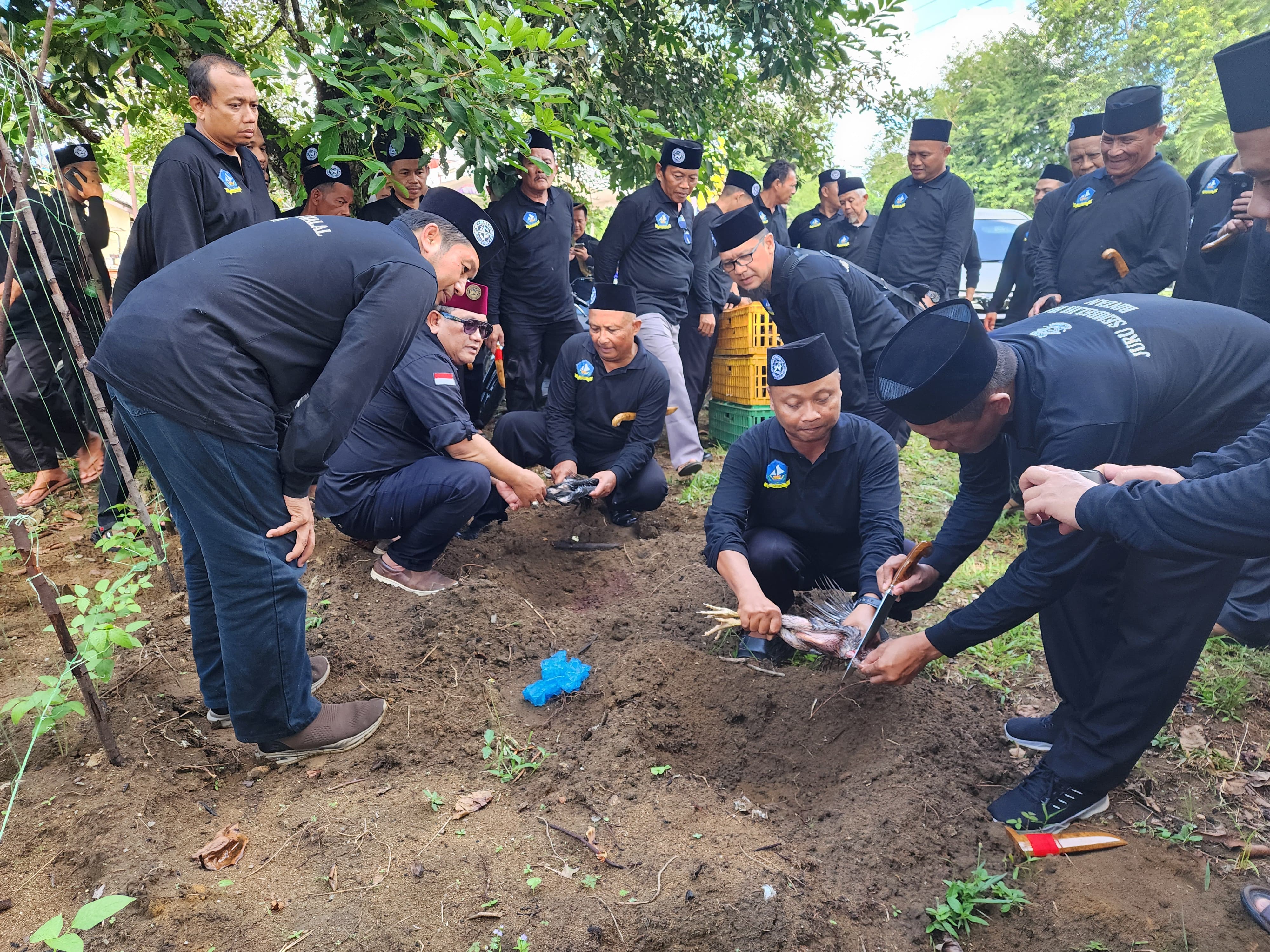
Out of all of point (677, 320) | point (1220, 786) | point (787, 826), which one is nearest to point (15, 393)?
point (677, 320)

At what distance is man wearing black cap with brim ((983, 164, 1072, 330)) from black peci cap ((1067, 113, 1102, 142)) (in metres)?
0.50

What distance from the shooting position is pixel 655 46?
5.82 metres

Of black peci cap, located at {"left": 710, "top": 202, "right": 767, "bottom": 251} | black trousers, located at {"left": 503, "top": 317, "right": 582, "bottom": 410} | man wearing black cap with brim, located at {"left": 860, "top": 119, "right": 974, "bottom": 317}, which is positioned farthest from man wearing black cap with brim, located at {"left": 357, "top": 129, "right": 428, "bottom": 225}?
man wearing black cap with brim, located at {"left": 860, "top": 119, "right": 974, "bottom": 317}

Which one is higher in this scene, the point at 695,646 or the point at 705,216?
the point at 705,216

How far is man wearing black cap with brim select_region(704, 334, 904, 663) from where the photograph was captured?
9.14ft

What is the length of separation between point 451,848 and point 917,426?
1.75m

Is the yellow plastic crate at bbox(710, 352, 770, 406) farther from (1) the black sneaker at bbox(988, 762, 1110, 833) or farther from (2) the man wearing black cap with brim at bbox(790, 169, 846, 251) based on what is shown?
(1) the black sneaker at bbox(988, 762, 1110, 833)

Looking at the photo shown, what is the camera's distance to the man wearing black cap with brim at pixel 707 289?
5586 millimetres

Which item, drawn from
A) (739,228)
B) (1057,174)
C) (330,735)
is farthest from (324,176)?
(1057,174)

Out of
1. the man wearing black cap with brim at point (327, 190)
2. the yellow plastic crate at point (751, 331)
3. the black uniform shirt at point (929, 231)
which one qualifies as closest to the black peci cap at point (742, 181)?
the yellow plastic crate at point (751, 331)

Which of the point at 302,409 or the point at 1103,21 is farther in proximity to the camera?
the point at 1103,21

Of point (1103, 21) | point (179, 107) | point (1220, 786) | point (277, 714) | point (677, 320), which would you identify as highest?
point (1103, 21)

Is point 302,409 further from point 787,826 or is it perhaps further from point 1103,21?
point 1103,21

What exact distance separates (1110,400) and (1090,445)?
0.40 ft
